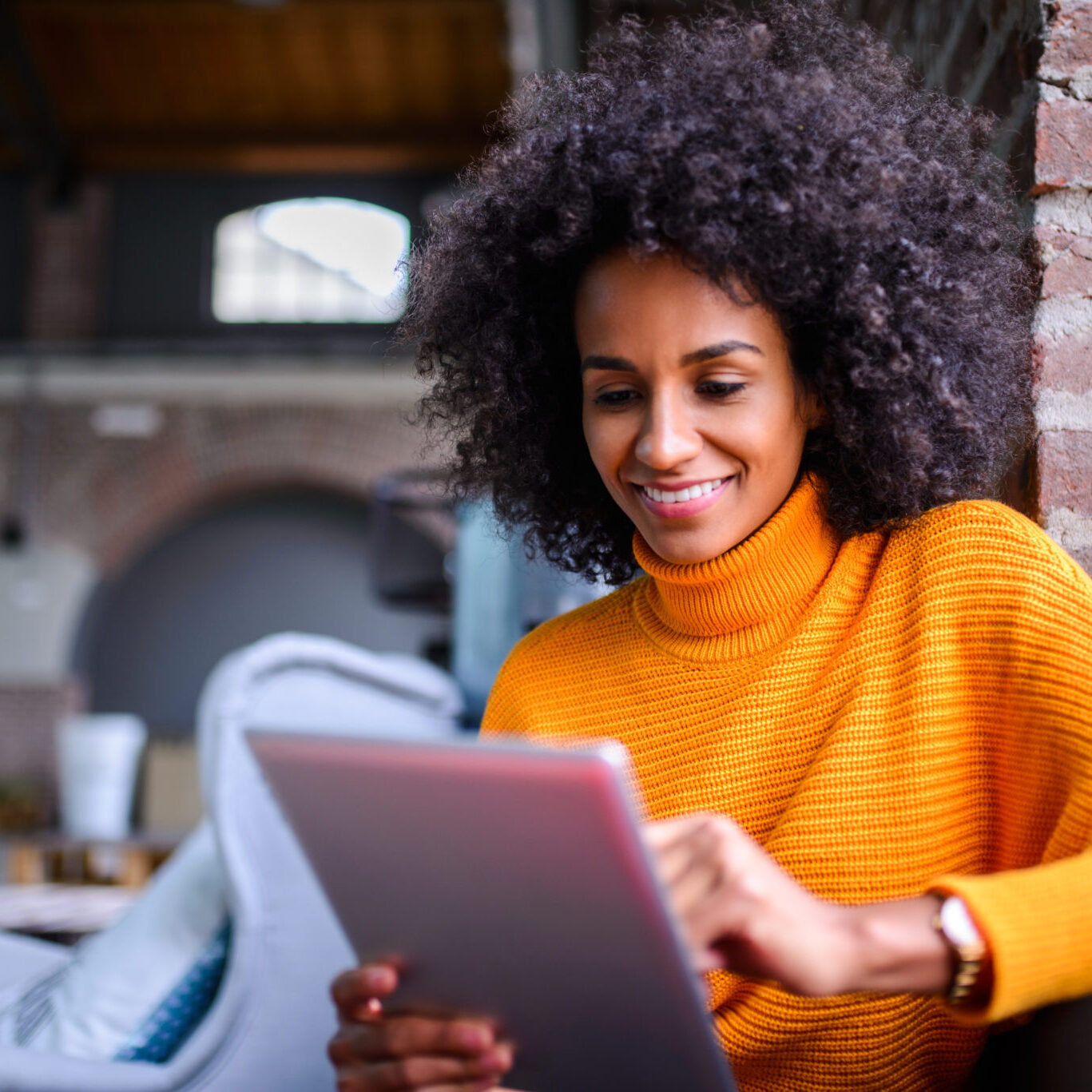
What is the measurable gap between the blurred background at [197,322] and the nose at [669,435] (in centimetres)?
669

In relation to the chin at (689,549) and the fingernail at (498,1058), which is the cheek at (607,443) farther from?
the fingernail at (498,1058)

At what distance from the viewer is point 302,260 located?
28.7 feet

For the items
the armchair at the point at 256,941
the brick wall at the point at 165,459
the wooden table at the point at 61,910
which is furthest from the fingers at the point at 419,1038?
the brick wall at the point at 165,459

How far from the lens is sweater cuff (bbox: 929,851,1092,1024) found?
809 mm

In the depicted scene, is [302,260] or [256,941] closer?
[256,941]

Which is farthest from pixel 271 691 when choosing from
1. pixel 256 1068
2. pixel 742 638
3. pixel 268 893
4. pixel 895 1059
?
pixel 895 1059

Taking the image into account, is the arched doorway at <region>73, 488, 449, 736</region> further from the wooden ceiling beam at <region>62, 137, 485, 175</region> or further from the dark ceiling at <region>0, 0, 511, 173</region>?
the dark ceiling at <region>0, 0, 511, 173</region>

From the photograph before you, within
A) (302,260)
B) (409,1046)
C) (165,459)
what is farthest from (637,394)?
(302,260)

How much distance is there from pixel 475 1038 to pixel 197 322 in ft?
27.7

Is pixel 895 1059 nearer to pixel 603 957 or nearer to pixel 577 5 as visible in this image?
pixel 603 957

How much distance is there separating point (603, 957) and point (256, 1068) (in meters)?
0.96

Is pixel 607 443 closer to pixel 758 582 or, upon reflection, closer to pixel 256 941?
pixel 758 582

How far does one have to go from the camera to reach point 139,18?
8.09 metres

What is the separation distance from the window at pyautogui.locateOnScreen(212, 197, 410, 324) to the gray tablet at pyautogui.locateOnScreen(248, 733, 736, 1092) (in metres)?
8.11
